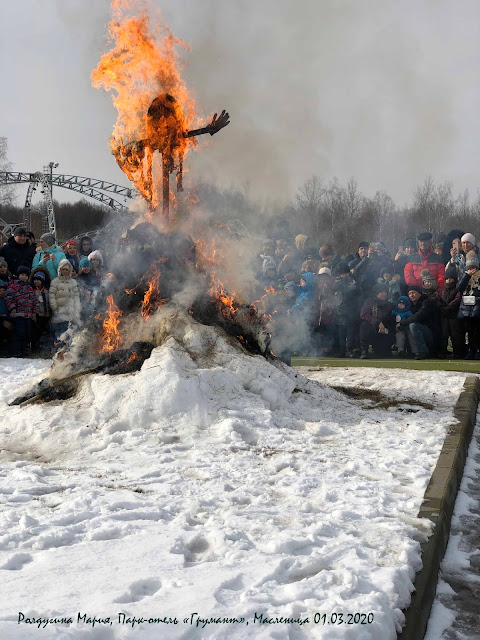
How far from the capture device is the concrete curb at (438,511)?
314cm

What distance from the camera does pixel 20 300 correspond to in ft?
43.4

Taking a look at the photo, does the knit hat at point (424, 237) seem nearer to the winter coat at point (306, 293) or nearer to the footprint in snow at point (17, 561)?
the winter coat at point (306, 293)

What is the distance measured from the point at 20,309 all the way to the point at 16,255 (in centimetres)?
184

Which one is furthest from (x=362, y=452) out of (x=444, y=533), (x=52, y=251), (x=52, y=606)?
(x=52, y=251)

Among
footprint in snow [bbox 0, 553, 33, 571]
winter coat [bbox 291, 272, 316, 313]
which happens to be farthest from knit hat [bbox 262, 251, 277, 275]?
footprint in snow [bbox 0, 553, 33, 571]

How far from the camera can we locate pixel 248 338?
8195mm

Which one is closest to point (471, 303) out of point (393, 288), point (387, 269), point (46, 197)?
point (393, 288)

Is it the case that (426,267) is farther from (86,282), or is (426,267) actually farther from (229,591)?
(229,591)

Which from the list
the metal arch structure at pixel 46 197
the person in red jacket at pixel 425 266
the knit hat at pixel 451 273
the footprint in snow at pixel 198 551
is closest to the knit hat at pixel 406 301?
the person in red jacket at pixel 425 266

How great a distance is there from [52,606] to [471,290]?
36.4 ft

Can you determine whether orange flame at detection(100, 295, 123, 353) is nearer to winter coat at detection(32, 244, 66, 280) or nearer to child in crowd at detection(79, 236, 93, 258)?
winter coat at detection(32, 244, 66, 280)

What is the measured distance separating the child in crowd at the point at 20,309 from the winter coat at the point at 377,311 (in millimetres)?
6953

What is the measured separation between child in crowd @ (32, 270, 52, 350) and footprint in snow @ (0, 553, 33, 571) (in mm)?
10308

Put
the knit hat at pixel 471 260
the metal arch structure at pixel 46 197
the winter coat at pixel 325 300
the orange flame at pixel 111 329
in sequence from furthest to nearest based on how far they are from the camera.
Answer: the metal arch structure at pixel 46 197 < the winter coat at pixel 325 300 < the knit hat at pixel 471 260 < the orange flame at pixel 111 329
